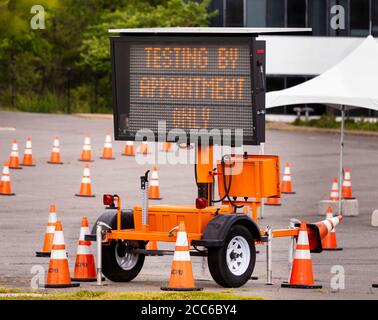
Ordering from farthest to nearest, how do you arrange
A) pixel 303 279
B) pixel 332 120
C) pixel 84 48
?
pixel 84 48 → pixel 332 120 → pixel 303 279

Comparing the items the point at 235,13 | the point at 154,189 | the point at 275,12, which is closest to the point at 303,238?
the point at 154,189

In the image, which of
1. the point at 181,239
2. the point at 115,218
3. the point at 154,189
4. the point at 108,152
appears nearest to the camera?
the point at 181,239

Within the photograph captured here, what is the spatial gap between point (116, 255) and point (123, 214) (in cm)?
57

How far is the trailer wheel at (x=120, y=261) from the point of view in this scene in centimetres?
1556

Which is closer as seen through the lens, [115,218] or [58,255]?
[58,255]

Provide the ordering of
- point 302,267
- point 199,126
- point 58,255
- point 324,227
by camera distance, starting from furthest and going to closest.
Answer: point 324,227, point 199,126, point 302,267, point 58,255

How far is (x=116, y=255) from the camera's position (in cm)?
1565

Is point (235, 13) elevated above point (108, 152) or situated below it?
above

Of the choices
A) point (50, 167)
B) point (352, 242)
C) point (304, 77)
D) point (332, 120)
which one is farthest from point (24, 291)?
point (304, 77)

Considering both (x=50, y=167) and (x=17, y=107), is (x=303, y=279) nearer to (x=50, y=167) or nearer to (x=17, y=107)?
(x=50, y=167)

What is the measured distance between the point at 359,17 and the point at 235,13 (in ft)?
16.3

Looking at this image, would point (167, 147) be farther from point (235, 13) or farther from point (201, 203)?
point (201, 203)

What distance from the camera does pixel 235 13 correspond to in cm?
5375

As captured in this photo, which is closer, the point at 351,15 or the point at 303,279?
the point at 303,279
